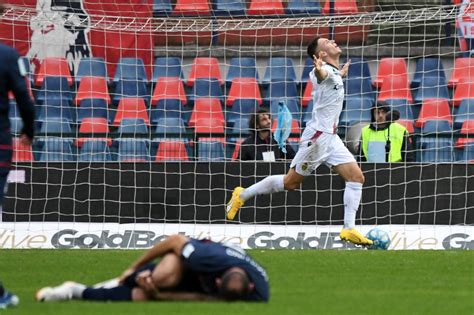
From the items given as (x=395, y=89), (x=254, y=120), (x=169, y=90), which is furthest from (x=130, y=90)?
(x=395, y=89)

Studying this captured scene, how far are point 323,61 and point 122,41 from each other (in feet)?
19.0

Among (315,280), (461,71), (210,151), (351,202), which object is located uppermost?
(461,71)

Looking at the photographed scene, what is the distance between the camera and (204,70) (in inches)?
752

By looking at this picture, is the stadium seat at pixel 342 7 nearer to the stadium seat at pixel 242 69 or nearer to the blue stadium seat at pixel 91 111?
the stadium seat at pixel 242 69

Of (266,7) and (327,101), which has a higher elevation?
(266,7)

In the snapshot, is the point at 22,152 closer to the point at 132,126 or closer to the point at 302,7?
the point at 132,126

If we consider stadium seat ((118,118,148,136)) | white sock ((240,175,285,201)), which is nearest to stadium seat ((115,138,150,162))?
stadium seat ((118,118,148,136))

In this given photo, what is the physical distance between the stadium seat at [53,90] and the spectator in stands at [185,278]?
9561 millimetres

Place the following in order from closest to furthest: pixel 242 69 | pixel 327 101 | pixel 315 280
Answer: pixel 315 280 → pixel 327 101 → pixel 242 69

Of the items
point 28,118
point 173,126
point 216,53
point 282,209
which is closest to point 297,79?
point 216,53

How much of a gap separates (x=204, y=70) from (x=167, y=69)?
584 mm

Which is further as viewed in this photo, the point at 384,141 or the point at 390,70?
the point at 390,70

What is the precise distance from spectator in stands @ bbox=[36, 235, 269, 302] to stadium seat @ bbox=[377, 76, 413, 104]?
10229mm

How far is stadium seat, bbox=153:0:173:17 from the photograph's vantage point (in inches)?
741
